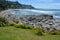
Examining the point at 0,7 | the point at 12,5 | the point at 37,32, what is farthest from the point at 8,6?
the point at 37,32

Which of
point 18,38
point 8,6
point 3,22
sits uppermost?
point 18,38

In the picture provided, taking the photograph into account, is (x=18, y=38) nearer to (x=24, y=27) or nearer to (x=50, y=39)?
(x=50, y=39)

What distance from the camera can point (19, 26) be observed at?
1647 centimetres

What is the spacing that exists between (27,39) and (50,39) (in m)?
1.52

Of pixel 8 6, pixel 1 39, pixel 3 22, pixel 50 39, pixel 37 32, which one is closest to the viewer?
pixel 1 39

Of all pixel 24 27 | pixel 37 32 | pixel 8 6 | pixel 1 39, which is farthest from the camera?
pixel 8 6

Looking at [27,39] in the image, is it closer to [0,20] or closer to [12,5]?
[0,20]

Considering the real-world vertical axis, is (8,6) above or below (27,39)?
below

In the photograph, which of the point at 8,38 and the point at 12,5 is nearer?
the point at 8,38

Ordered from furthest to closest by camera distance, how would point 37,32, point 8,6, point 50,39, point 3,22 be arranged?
point 8,6, point 3,22, point 37,32, point 50,39

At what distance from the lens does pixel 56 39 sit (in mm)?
11758

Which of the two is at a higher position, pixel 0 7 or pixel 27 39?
pixel 27 39

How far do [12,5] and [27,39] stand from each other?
41.1m

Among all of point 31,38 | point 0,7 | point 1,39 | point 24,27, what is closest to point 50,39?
point 31,38
